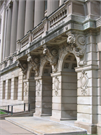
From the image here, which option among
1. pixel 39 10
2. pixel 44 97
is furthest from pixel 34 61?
pixel 39 10

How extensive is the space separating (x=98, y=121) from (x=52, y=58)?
5829mm

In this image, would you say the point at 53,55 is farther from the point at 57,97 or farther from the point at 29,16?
the point at 29,16

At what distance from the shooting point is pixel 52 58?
1503 centimetres

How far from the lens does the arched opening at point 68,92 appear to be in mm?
14203

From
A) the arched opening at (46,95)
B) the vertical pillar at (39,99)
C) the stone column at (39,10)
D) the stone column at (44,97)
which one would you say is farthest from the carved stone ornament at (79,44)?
the stone column at (39,10)

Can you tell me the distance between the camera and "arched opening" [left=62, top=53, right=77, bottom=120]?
46.6 feet

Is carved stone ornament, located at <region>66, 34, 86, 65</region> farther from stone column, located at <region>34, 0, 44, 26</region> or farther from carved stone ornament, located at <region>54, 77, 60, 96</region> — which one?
stone column, located at <region>34, 0, 44, 26</region>

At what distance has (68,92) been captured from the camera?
14.3 meters

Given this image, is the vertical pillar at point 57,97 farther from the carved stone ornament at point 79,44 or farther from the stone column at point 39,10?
the stone column at point 39,10

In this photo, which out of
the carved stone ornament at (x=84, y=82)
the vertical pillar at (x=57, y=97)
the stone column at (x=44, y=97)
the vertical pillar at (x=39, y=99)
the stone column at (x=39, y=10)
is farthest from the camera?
the stone column at (x=39, y=10)

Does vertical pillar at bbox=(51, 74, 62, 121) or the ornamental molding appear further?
the ornamental molding

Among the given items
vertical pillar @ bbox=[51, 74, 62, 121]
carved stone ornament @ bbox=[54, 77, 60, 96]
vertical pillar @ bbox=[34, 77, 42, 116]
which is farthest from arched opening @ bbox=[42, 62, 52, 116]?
carved stone ornament @ bbox=[54, 77, 60, 96]

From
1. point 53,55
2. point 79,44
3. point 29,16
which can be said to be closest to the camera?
point 79,44

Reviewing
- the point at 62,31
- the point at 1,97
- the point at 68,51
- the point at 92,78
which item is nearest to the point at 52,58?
the point at 68,51
